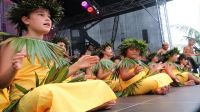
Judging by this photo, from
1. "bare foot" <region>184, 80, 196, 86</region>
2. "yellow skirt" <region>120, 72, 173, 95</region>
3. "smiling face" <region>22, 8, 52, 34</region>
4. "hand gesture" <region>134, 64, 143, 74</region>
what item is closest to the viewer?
"smiling face" <region>22, 8, 52, 34</region>

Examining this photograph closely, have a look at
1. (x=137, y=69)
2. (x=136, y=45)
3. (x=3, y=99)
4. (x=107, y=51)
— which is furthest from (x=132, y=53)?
(x=3, y=99)

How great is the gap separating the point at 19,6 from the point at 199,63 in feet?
19.3

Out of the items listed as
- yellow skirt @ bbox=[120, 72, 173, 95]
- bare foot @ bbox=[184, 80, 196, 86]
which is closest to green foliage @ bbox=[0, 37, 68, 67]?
yellow skirt @ bbox=[120, 72, 173, 95]

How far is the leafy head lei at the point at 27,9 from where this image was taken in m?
2.23

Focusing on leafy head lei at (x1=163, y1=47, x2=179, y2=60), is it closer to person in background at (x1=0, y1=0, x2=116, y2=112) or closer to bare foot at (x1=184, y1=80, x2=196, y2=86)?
bare foot at (x1=184, y1=80, x2=196, y2=86)

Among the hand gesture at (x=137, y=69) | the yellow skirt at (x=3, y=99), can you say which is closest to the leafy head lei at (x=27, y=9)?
the yellow skirt at (x=3, y=99)

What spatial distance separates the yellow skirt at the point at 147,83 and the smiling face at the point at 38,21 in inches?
64.3

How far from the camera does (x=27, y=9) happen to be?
224 cm

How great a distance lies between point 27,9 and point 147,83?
1789 millimetres

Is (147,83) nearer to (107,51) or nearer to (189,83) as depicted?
(107,51)

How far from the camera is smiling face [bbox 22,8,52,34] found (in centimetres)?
218

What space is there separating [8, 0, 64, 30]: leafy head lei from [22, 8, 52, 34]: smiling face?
0.03 meters

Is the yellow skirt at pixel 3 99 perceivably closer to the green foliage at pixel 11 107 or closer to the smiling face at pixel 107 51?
the green foliage at pixel 11 107

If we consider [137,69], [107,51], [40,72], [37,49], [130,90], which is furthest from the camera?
[107,51]
